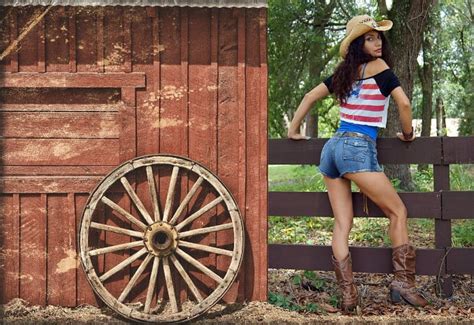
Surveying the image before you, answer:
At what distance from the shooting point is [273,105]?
16094mm

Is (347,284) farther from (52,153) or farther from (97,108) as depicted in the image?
(52,153)

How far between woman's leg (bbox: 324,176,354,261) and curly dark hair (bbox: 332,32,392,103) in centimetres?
67

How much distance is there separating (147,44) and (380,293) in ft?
10.1

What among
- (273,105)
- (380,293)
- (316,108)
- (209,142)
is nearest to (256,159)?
(209,142)

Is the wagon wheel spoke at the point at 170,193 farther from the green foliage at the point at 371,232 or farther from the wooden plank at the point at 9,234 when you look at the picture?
the green foliage at the point at 371,232

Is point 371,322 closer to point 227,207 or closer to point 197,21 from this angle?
point 227,207

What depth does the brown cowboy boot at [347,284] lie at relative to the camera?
205 inches

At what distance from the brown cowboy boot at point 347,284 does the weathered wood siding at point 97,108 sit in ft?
2.85

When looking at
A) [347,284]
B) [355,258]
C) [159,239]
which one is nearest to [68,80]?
[159,239]

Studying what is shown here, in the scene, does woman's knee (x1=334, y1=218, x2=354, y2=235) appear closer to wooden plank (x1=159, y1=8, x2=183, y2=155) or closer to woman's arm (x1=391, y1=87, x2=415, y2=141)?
woman's arm (x1=391, y1=87, x2=415, y2=141)

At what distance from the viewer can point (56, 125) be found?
507 cm

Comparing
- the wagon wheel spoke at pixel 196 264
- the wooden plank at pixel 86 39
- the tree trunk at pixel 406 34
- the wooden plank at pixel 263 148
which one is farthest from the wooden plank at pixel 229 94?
the tree trunk at pixel 406 34

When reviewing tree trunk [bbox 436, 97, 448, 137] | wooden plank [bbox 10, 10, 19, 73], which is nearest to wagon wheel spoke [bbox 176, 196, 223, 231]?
wooden plank [bbox 10, 10, 19, 73]

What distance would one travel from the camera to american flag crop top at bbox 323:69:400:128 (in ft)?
16.5
